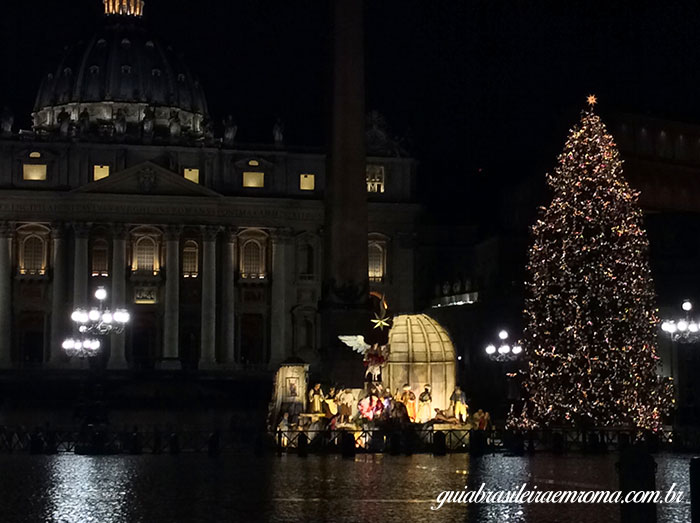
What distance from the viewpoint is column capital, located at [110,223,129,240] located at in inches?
3157

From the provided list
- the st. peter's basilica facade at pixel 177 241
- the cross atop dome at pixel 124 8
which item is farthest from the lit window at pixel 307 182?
the cross atop dome at pixel 124 8

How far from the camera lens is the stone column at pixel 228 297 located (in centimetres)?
8200

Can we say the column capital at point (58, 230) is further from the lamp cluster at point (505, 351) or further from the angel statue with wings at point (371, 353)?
the angel statue with wings at point (371, 353)

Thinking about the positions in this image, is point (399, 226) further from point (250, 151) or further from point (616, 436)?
point (616, 436)

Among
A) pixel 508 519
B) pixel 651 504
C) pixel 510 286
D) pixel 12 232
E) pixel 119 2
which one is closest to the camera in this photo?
pixel 651 504

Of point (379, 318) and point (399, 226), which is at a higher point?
point (399, 226)

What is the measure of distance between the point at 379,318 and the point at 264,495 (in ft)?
44.7

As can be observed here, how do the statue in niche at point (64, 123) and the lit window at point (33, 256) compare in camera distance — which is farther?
the statue in niche at point (64, 123)

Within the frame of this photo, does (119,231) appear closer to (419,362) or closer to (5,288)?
(5,288)

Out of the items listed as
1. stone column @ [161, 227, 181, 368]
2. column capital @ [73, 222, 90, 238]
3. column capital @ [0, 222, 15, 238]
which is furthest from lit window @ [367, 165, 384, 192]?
column capital @ [0, 222, 15, 238]

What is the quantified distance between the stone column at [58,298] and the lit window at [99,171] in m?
3.64

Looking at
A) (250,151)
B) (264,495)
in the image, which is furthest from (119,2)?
(264,495)

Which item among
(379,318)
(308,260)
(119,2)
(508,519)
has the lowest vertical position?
(508,519)

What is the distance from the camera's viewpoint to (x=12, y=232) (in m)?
79.7
